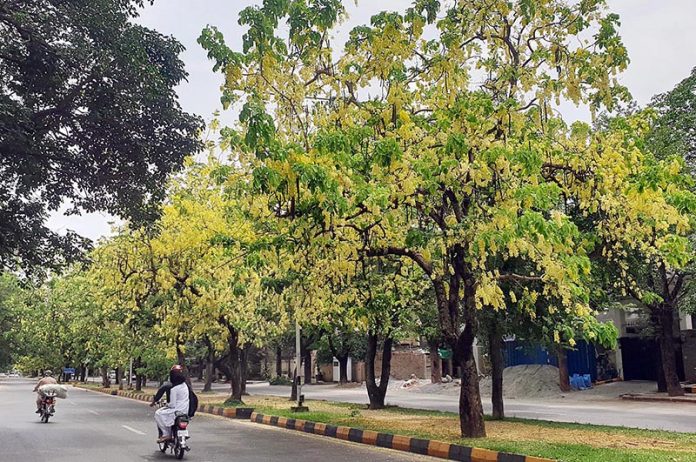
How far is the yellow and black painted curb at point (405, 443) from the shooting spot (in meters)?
10.6

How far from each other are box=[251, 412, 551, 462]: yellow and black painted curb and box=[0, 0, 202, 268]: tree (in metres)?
6.85

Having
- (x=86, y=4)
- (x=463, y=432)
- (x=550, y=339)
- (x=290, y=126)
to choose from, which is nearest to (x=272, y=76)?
(x=290, y=126)

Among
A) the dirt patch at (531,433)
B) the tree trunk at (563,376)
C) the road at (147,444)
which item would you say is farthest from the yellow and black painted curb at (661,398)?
the road at (147,444)

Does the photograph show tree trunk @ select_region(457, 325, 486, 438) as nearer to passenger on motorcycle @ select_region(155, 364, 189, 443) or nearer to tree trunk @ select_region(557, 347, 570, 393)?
passenger on motorcycle @ select_region(155, 364, 189, 443)

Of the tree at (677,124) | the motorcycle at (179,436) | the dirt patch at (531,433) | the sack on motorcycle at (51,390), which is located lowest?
the dirt patch at (531,433)

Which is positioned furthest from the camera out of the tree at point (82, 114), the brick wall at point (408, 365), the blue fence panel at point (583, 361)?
the brick wall at point (408, 365)

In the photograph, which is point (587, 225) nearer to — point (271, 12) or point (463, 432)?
point (463, 432)

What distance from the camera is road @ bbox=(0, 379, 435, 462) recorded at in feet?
37.1

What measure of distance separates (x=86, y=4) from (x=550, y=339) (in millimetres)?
13004

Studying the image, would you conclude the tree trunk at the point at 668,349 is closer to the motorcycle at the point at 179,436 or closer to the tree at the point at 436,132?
the tree at the point at 436,132

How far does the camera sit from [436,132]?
38.1 feet

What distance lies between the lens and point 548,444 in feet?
37.2

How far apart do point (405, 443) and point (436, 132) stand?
592 centimetres

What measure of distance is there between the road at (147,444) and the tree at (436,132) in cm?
296
